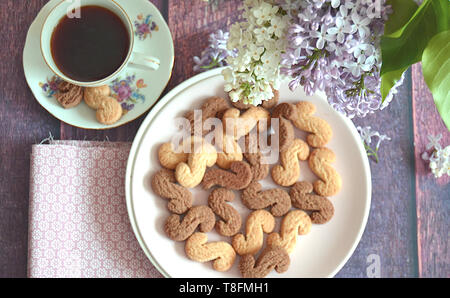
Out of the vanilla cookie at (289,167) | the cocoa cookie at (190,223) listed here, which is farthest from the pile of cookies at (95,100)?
the vanilla cookie at (289,167)

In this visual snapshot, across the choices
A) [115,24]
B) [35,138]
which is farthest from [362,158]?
[35,138]

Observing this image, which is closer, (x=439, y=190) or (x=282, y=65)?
(x=282, y=65)

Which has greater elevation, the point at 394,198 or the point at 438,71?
the point at 438,71

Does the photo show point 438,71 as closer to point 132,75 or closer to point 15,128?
point 132,75

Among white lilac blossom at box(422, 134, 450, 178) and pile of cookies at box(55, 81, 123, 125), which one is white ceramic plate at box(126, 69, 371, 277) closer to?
pile of cookies at box(55, 81, 123, 125)

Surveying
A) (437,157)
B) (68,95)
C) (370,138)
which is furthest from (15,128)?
(437,157)
